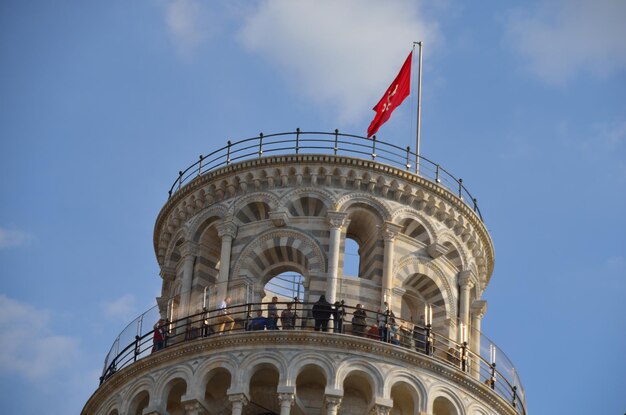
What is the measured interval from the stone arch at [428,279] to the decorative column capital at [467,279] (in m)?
0.72

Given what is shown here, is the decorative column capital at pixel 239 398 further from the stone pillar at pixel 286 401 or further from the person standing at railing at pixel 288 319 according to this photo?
the person standing at railing at pixel 288 319

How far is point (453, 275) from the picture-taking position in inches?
2977

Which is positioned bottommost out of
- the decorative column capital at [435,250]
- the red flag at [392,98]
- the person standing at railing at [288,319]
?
the person standing at railing at [288,319]

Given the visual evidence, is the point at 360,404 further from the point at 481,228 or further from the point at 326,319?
the point at 481,228

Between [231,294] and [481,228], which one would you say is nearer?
[231,294]

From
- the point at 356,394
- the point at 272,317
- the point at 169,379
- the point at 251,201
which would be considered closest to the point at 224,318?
the point at 272,317

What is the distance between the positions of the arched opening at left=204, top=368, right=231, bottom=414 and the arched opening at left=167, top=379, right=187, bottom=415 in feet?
2.93

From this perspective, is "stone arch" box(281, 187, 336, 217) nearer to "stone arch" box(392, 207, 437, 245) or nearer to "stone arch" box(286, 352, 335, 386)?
"stone arch" box(392, 207, 437, 245)

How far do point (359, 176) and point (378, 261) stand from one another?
3425 mm

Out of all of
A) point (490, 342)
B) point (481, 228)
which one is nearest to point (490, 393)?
point (490, 342)

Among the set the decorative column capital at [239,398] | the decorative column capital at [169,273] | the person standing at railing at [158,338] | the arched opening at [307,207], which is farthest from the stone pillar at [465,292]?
the person standing at railing at [158,338]

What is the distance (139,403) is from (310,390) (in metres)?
6.26

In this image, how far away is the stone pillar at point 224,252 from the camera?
238 ft

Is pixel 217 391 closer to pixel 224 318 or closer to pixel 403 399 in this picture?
pixel 224 318
